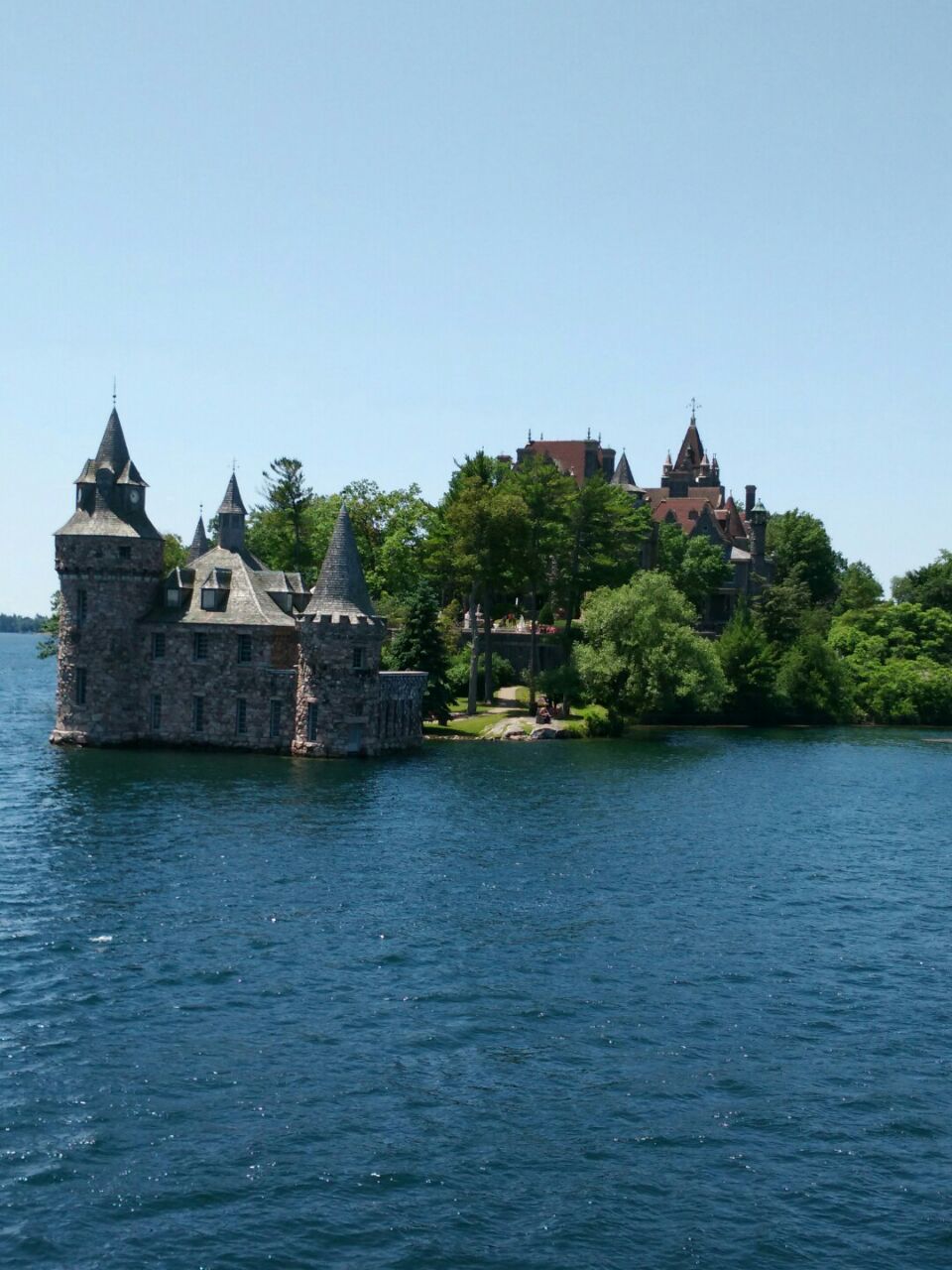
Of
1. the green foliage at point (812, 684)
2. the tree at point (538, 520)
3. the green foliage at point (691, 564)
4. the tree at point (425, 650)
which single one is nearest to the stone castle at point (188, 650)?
the tree at point (425, 650)

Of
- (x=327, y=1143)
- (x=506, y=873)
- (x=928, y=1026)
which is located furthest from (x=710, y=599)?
(x=327, y=1143)

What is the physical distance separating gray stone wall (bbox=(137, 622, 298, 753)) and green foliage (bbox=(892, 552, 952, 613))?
82310mm

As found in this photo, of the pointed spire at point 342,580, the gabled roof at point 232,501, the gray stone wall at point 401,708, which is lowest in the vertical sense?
the gray stone wall at point 401,708

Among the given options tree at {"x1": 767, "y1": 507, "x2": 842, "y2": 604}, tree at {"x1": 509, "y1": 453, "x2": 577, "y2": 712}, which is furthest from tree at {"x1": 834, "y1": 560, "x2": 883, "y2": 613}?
tree at {"x1": 509, "y1": 453, "x2": 577, "y2": 712}

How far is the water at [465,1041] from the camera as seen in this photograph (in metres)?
22.8

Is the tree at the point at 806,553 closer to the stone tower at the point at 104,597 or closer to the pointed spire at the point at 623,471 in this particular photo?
the pointed spire at the point at 623,471

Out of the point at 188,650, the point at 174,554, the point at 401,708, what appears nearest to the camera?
the point at 188,650

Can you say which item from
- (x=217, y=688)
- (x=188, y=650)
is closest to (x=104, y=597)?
(x=188, y=650)

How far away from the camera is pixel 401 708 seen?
81.9 meters

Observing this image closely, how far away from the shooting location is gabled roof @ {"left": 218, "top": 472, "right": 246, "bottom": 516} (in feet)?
279

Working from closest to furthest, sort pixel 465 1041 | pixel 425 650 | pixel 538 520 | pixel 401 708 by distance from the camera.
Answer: pixel 465 1041 → pixel 401 708 → pixel 425 650 → pixel 538 520

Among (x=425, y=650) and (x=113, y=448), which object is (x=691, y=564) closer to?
(x=425, y=650)

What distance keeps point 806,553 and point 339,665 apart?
4063 inches

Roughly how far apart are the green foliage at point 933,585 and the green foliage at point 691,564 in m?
22.3
